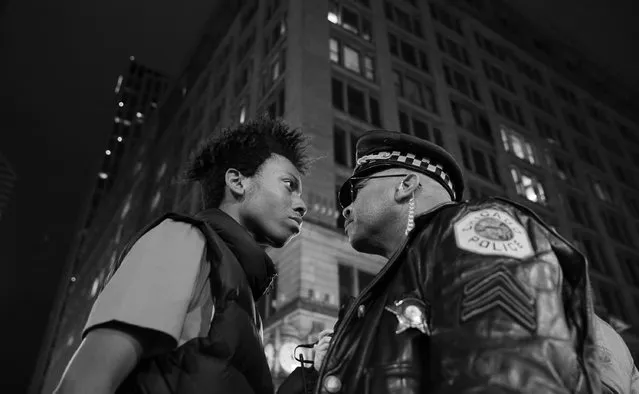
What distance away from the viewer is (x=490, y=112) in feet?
104

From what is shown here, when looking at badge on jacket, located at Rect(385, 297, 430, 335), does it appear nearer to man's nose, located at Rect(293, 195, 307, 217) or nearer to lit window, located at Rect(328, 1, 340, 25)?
man's nose, located at Rect(293, 195, 307, 217)

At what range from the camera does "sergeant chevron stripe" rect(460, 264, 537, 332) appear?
1877mm

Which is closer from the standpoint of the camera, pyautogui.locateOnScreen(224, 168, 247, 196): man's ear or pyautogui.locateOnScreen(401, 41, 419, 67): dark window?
pyautogui.locateOnScreen(224, 168, 247, 196): man's ear

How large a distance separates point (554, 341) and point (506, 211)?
60 centimetres

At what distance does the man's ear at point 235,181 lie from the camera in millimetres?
3027

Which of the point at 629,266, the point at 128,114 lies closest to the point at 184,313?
the point at 629,266

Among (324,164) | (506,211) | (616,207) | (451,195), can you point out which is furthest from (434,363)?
(616,207)

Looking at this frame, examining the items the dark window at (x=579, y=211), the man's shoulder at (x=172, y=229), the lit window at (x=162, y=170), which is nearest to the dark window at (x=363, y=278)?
the man's shoulder at (x=172, y=229)

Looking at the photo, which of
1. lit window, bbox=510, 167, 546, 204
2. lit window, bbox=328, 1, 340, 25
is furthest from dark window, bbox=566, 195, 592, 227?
lit window, bbox=328, 1, 340, 25

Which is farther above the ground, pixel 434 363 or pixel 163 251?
pixel 163 251

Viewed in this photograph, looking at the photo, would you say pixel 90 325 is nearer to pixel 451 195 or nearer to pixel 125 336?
pixel 125 336

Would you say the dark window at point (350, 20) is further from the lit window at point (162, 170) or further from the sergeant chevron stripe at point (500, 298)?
the sergeant chevron stripe at point (500, 298)

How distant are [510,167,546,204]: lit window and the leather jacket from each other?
28817mm

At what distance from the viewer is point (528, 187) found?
99.0 feet
